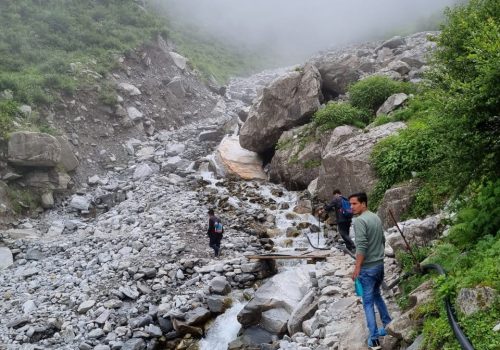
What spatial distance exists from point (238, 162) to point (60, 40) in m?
18.5

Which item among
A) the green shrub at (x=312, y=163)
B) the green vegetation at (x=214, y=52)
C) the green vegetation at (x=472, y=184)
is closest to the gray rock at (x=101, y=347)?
the green vegetation at (x=472, y=184)

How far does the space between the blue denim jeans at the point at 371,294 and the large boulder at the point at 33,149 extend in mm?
18226

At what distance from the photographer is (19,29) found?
3139 centimetres

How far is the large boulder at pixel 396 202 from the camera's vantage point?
1332 cm

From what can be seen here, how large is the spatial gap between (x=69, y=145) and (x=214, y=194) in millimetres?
9082

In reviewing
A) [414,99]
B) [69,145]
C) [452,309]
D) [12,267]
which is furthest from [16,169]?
[452,309]

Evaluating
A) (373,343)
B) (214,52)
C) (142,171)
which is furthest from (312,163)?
(214,52)

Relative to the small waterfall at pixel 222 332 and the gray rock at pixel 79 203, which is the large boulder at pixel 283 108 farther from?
the small waterfall at pixel 222 332

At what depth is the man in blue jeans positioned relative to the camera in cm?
701

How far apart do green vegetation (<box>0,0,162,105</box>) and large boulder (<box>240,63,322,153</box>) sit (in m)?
12.3

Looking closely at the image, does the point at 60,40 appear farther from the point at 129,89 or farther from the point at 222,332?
the point at 222,332

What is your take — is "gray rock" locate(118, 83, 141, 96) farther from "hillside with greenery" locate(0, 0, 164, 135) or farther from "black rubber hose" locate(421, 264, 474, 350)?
"black rubber hose" locate(421, 264, 474, 350)

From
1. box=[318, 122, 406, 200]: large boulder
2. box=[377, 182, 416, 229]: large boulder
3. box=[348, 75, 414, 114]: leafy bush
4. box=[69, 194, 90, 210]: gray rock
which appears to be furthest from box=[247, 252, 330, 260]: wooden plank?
box=[69, 194, 90, 210]: gray rock

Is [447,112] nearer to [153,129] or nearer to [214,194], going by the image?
[214,194]
